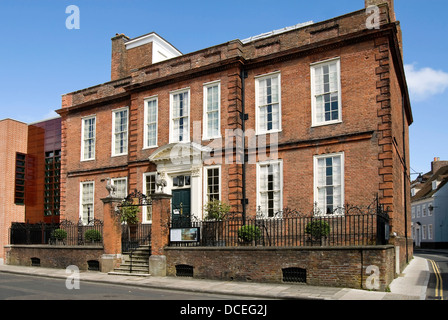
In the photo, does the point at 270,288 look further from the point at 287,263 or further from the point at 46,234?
the point at 46,234

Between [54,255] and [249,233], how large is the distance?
10654 millimetres

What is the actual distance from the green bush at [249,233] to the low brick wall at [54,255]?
6753 millimetres

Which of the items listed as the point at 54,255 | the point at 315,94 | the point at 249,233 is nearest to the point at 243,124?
the point at 315,94

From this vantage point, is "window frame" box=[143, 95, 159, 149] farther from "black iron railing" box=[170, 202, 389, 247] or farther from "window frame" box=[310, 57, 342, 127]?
"window frame" box=[310, 57, 342, 127]

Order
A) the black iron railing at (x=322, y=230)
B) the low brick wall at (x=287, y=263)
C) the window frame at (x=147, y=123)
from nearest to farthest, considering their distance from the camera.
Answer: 1. the low brick wall at (x=287, y=263)
2. the black iron railing at (x=322, y=230)
3. the window frame at (x=147, y=123)

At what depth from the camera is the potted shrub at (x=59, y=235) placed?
23453mm

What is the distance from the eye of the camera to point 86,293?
13.3 meters

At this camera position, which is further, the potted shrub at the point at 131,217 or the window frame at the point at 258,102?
the potted shrub at the point at 131,217

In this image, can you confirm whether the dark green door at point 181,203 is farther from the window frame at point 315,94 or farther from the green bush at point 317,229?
the window frame at point 315,94

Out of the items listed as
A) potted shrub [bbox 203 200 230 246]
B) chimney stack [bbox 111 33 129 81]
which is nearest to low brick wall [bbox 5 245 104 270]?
potted shrub [bbox 203 200 230 246]

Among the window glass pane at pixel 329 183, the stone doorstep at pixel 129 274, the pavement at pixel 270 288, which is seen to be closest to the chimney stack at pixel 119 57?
the pavement at pixel 270 288

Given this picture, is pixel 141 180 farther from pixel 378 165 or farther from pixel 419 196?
pixel 419 196

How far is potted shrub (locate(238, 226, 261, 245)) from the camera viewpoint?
16828 millimetres

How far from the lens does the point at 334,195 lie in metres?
17.9
